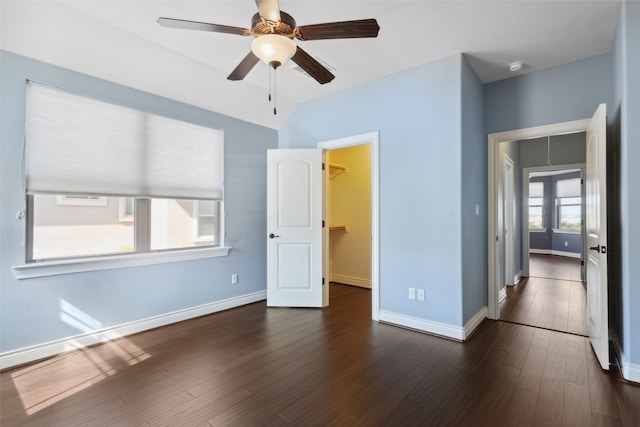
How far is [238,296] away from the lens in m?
3.96

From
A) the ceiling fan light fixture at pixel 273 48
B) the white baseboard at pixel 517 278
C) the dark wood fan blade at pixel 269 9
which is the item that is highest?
the dark wood fan blade at pixel 269 9

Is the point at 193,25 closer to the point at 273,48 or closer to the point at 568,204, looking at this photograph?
the point at 273,48

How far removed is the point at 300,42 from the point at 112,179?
2.24 metres

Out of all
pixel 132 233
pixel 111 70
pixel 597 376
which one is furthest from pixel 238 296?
pixel 597 376

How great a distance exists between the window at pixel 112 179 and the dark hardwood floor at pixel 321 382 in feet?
3.35

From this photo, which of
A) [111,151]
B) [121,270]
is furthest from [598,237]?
[111,151]

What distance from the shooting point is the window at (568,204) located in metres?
8.61

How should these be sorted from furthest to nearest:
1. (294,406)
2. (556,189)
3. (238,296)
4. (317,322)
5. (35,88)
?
(556,189) < (238,296) < (317,322) < (35,88) < (294,406)

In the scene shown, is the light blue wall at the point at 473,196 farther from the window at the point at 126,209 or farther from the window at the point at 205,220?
the window at the point at 126,209

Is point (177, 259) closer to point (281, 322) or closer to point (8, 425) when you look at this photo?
point (281, 322)

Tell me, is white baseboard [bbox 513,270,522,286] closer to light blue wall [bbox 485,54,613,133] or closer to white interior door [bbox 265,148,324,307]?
light blue wall [bbox 485,54,613,133]

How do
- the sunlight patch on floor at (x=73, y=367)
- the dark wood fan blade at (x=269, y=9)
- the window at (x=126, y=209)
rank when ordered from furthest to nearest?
the window at (x=126, y=209) < the sunlight patch on floor at (x=73, y=367) < the dark wood fan blade at (x=269, y=9)

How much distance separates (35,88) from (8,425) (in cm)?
248

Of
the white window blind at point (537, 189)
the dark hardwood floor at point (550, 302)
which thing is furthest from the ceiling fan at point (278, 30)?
the white window blind at point (537, 189)
